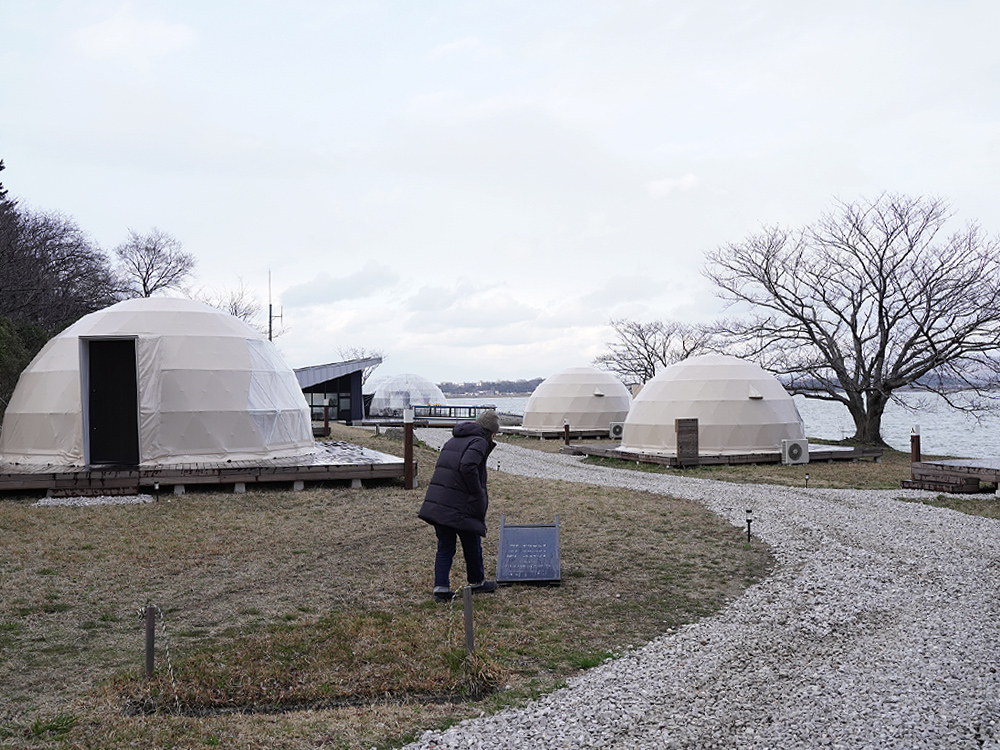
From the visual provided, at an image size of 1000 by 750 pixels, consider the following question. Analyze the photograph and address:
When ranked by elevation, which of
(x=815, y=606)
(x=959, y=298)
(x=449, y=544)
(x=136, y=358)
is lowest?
(x=815, y=606)

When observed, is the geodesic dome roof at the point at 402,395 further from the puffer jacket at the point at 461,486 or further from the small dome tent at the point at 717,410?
the puffer jacket at the point at 461,486

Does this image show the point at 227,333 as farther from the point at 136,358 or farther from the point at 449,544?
the point at 449,544

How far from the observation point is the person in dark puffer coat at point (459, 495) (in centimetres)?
761

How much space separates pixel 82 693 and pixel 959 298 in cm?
2982

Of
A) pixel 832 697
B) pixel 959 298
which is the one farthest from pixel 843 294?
pixel 832 697

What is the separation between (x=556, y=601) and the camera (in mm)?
7820

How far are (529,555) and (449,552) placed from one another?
110 centimetres

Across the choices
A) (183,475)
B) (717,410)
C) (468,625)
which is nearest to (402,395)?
(717,410)

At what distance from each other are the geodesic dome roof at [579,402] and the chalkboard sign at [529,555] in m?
28.6

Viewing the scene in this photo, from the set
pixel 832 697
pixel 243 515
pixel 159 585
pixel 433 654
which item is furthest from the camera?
pixel 243 515

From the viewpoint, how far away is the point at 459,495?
7.66 meters

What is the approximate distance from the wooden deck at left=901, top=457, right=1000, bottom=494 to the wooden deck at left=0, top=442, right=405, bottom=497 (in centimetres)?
1100

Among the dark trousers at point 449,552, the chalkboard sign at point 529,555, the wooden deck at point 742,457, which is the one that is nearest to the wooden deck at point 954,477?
the wooden deck at point 742,457

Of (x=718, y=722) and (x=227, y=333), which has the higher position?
(x=227, y=333)
